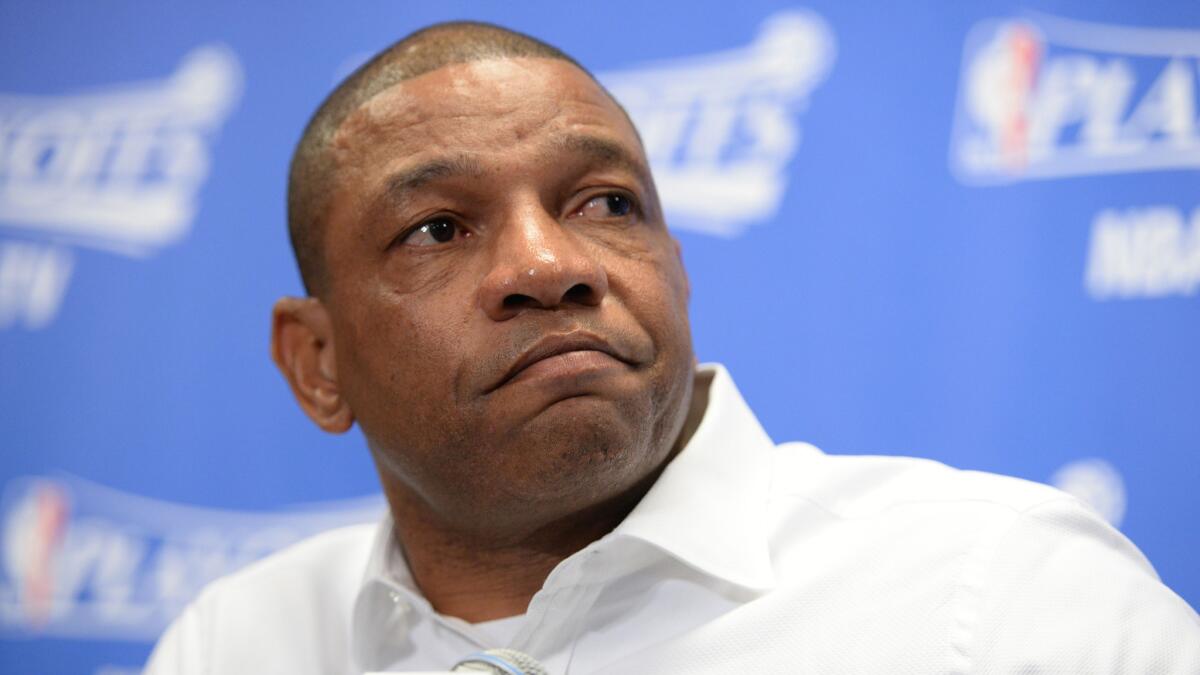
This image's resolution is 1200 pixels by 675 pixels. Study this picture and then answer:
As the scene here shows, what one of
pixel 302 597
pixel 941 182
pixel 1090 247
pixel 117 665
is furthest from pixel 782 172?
pixel 117 665

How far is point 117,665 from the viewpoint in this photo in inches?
82.9

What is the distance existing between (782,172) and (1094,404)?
58 centimetres

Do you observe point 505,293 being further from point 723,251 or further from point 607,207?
point 723,251

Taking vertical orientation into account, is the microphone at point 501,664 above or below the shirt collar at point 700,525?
below

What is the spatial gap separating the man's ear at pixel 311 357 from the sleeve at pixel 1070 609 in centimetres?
79

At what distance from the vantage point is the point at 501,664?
1096 mm

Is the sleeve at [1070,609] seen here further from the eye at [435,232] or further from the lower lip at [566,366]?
the eye at [435,232]

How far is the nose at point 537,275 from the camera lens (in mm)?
1163

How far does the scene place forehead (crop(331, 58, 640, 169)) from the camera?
130cm

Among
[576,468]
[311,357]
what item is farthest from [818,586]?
[311,357]

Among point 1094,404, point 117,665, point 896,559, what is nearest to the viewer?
point 896,559

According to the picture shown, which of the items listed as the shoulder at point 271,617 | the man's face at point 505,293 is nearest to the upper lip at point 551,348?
the man's face at point 505,293

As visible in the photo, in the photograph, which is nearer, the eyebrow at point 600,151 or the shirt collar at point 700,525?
the shirt collar at point 700,525

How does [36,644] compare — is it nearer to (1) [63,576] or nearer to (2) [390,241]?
(1) [63,576]
